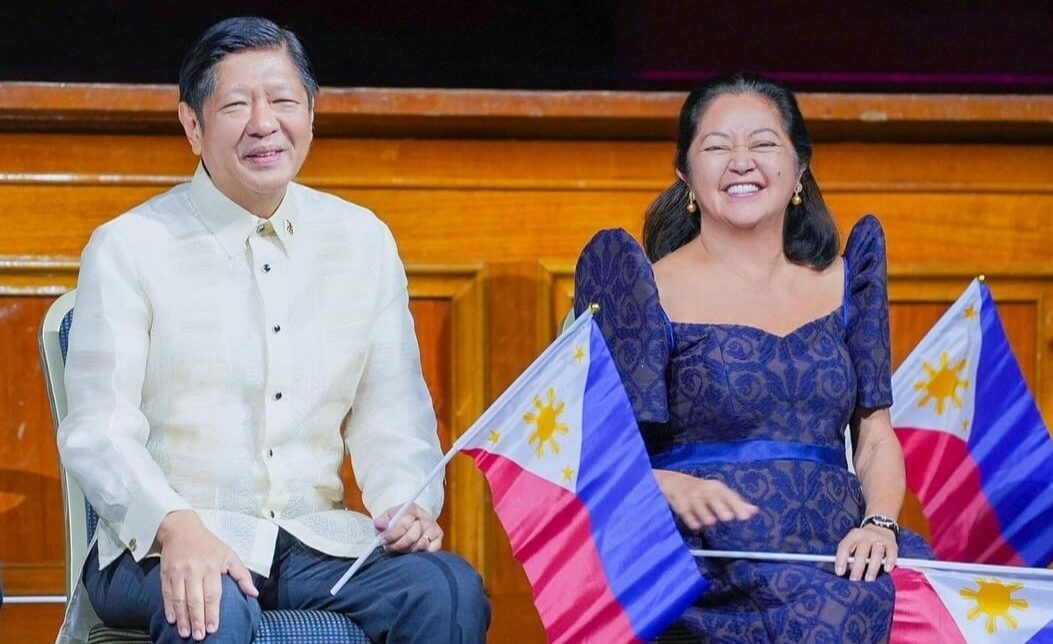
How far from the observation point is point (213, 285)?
2518mm

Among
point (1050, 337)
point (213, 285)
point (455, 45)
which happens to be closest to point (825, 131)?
point (1050, 337)

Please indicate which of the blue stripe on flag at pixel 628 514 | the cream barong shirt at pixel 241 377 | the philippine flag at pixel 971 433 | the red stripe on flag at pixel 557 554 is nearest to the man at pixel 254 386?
the cream barong shirt at pixel 241 377

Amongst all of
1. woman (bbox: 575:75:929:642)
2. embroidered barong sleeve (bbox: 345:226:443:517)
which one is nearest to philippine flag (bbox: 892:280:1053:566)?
woman (bbox: 575:75:929:642)

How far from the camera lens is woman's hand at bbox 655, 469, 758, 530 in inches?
99.4

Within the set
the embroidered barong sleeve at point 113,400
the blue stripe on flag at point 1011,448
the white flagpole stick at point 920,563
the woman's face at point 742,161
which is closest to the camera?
the embroidered barong sleeve at point 113,400

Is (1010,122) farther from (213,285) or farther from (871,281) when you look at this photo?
(213,285)

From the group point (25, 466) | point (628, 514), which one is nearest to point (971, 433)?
point (628, 514)

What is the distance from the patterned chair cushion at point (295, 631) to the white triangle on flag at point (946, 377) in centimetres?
122

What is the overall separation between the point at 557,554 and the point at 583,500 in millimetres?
90

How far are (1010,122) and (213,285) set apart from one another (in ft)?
5.93

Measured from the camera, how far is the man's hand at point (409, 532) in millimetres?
2455

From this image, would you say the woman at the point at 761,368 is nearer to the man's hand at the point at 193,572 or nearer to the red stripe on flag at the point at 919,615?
the red stripe on flag at the point at 919,615

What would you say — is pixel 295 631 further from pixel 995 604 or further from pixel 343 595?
pixel 995 604

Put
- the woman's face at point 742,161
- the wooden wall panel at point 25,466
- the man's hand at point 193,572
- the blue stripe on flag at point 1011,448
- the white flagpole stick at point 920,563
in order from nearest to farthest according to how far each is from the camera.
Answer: the man's hand at point 193,572, the white flagpole stick at point 920,563, the woman's face at point 742,161, the blue stripe on flag at point 1011,448, the wooden wall panel at point 25,466
